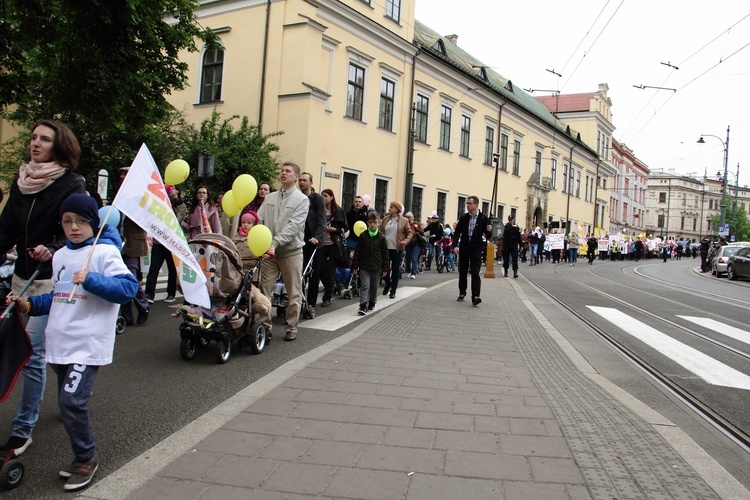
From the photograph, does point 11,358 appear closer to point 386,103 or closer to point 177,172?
point 177,172

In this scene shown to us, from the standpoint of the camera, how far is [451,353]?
6383 millimetres

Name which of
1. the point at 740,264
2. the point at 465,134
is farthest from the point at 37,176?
the point at 465,134

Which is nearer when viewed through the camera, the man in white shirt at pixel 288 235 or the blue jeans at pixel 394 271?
the man in white shirt at pixel 288 235

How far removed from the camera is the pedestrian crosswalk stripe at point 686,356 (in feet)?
20.1

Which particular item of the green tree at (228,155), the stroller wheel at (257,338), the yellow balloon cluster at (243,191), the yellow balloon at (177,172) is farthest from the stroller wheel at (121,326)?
the green tree at (228,155)

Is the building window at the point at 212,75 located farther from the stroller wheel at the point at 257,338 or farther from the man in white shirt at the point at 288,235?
the stroller wheel at the point at 257,338

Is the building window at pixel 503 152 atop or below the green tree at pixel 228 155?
atop

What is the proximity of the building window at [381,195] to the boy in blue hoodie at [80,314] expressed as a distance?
73.5ft

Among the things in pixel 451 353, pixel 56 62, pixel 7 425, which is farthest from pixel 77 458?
pixel 56 62

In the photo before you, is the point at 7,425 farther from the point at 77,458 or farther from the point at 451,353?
the point at 451,353

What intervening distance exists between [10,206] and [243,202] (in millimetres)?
2915

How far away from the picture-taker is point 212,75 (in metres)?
23.0

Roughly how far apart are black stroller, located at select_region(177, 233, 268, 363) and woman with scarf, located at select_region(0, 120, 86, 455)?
2113 mm

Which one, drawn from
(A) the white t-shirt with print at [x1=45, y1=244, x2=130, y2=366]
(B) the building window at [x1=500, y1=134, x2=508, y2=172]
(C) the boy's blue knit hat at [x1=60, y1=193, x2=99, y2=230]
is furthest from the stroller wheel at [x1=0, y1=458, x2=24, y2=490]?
(B) the building window at [x1=500, y1=134, x2=508, y2=172]
